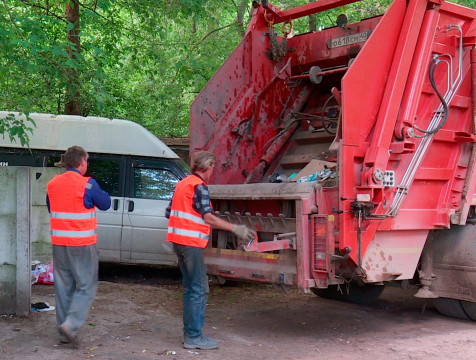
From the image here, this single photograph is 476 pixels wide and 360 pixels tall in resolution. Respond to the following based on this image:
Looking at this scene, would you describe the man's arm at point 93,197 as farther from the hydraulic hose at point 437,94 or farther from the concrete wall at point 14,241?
the hydraulic hose at point 437,94

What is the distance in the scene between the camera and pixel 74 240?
4.64 m

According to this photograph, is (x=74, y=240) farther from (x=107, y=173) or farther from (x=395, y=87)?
(x=107, y=173)

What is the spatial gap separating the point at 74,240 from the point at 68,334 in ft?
2.25

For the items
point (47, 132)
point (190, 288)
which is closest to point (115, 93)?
point (47, 132)

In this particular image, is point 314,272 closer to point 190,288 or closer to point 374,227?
point 374,227

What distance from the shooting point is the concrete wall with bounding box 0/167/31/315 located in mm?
5328

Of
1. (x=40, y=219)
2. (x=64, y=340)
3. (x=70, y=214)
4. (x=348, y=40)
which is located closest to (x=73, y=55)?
(x=40, y=219)

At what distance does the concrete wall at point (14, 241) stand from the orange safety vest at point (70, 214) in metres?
0.83

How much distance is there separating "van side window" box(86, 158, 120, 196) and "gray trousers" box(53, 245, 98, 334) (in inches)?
127

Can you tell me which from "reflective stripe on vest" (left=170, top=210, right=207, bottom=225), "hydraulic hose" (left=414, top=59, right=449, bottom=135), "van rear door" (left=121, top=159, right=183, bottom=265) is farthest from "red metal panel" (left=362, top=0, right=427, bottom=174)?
"van rear door" (left=121, top=159, right=183, bottom=265)

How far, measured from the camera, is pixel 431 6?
4.96m

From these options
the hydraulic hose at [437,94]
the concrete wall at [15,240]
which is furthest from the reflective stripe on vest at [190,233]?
the hydraulic hose at [437,94]

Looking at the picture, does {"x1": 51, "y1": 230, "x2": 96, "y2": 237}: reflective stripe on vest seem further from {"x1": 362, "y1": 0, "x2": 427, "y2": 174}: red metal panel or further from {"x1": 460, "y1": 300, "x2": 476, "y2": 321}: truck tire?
{"x1": 460, "y1": 300, "x2": 476, "y2": 321}: truck tire

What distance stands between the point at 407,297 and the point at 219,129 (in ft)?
9.71
